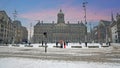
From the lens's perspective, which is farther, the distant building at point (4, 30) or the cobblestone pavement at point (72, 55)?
the distant building at point (4, 30)

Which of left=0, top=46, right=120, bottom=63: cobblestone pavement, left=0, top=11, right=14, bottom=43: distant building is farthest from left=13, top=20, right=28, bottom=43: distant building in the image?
left=0, top=46, right=120, bottom=63: cobblestone pavement

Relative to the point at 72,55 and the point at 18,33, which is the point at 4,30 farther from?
the point at 72,55

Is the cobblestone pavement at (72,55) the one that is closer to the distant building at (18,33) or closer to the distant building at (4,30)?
the distant building at (4,30)

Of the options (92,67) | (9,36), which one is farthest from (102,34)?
(92,67)

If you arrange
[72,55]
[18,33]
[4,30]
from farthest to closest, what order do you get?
[18,33], [4,30], [72,55]

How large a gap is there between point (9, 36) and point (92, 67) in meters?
120

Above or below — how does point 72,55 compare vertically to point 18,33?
below

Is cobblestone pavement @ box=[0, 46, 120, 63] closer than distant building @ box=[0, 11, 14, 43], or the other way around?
cobblestone pavement @ box=[0, 46, 120, 63]

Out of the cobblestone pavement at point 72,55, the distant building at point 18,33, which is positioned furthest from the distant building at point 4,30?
the cobblestone pavement at point 72,55

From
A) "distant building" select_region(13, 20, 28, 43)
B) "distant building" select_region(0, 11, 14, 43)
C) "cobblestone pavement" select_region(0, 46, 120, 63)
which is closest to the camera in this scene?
"cobblestone pavement" select_region(0, 46, 120, 63)

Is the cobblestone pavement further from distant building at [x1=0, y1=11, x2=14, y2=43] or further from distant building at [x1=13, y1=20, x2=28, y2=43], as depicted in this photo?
distant building at [x1=13, y1=20, x2=28, y2=43]

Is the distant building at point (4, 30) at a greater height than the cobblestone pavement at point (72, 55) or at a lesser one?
greater

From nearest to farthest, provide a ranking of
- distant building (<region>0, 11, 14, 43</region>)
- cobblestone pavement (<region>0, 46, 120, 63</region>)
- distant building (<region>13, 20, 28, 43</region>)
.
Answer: cobblestone pavement (<region>0, 46, 120, 63</region>), distant building (<region>0, 11, 14, 43</region>), distant building (<region>13, 20, 28, 43</region>)

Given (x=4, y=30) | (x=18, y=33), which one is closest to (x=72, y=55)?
(x=4, y=30)
